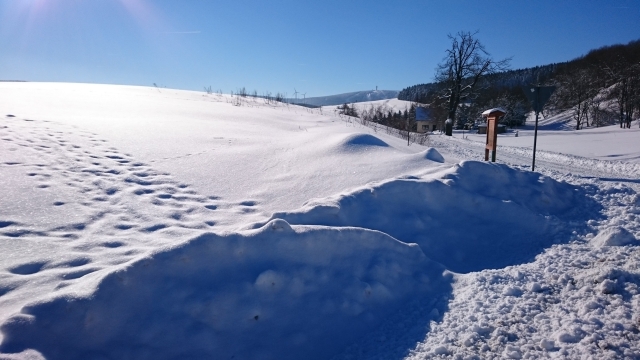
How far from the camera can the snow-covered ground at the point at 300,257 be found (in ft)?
9.43

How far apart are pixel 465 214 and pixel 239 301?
12.6ft

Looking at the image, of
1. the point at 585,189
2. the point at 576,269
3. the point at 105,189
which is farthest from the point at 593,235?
the point at 105,189

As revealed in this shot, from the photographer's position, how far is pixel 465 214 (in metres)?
5.65

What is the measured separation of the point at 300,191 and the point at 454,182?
2.53 m

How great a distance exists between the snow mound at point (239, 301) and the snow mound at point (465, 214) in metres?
0.70

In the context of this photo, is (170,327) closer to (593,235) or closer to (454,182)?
(454,182)

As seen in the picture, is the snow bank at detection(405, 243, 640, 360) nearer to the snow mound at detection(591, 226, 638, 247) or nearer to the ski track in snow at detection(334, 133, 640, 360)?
the ski track in snow at detection(334, 133, 640, 360)

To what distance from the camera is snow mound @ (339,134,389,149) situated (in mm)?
8086

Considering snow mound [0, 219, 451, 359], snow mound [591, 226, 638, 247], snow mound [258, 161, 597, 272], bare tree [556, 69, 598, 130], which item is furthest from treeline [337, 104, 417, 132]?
bare tree [556, 69, 598, 130]

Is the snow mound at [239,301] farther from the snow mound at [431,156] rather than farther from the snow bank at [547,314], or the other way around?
the snow mound at [431,156]

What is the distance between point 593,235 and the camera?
16.7 ft

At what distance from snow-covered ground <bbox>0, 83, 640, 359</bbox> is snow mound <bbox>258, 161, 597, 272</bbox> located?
3cm

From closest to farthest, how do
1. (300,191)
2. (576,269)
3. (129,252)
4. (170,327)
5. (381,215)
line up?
(170,327)
(129,252)
(576,269)
(381,215)
(300,191)

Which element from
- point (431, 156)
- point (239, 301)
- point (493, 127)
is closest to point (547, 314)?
point (239, 301)
